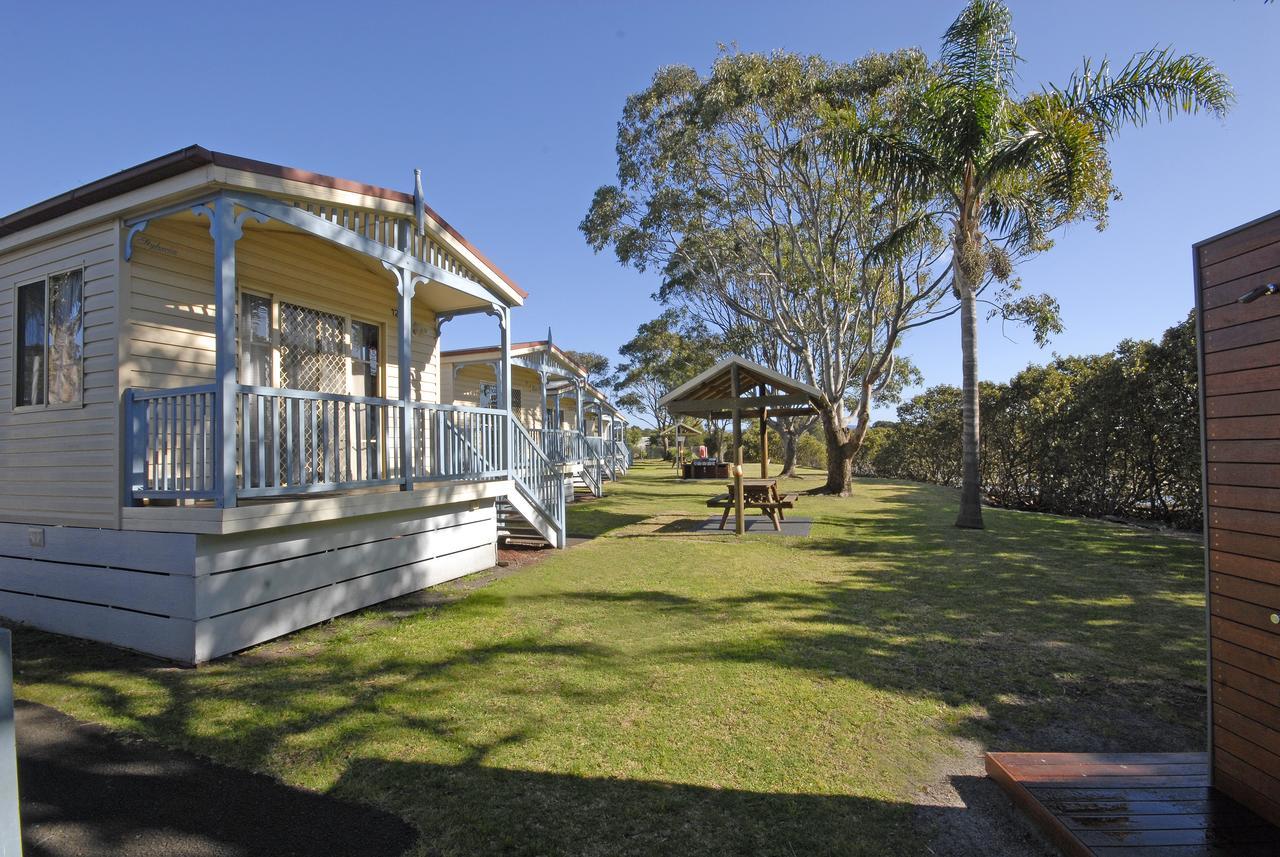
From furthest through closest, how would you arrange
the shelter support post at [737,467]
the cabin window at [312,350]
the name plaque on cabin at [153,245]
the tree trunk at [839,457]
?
the tree trunk at [839,457]
the shelter support post at [737,467]
the cabin window at [312,350]
the name plaque on cabin at [153,245]

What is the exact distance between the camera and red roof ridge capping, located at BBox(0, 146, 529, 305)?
203 inches

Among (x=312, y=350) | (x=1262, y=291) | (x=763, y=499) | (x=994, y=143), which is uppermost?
(x=994, y=143)

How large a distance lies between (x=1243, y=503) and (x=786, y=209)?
18.6 m

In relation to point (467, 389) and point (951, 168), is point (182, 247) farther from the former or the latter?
point (467, 389)

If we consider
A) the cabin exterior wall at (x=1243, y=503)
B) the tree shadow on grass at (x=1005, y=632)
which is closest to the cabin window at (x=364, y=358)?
the tree shadow on grass at (x=1005, y=632)

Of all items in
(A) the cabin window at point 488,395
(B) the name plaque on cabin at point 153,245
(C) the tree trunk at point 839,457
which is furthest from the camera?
(A) the cabin window at point 488,395

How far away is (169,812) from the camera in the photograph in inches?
118

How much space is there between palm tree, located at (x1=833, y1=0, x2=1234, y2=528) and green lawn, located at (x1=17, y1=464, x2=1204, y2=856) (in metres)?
6.42

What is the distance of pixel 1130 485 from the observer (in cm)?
1345

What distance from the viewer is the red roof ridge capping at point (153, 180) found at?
5.15m

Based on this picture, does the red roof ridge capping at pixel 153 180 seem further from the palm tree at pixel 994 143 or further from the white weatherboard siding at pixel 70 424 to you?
the palm tree at pixel 994 143

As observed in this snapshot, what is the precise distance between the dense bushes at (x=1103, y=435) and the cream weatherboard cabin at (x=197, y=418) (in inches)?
511

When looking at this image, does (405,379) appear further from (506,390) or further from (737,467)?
(737,467)

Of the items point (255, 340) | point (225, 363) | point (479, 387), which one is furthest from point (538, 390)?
point (225, 363)
